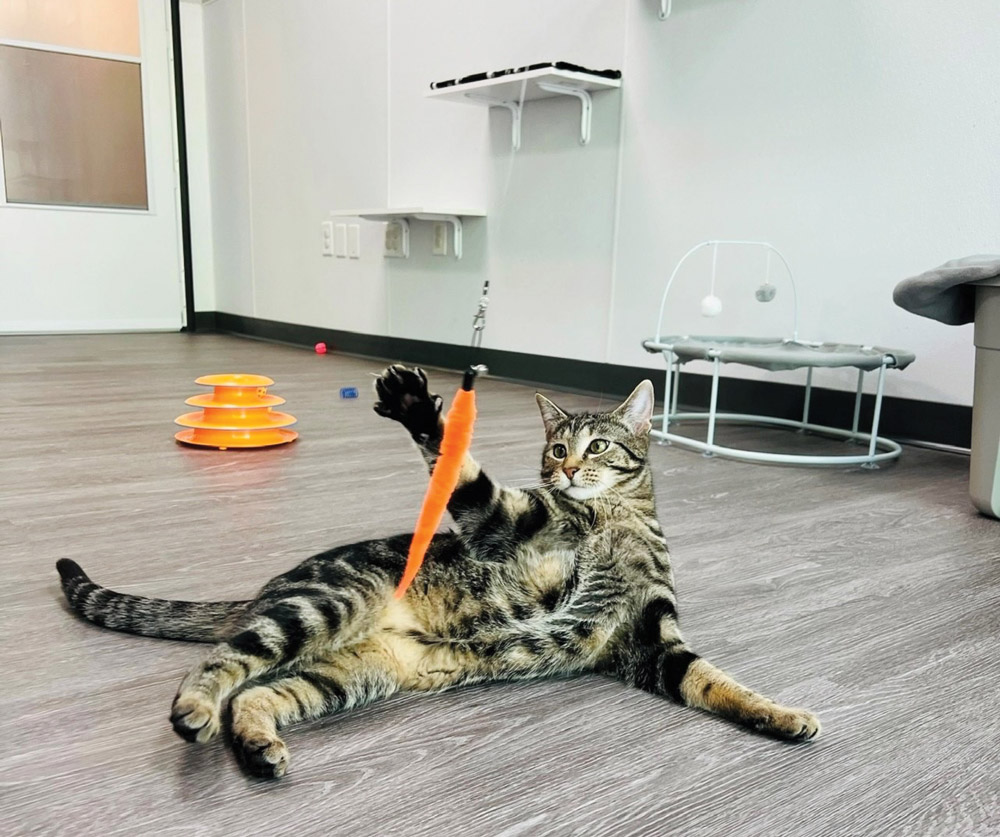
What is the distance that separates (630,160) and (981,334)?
1.80m

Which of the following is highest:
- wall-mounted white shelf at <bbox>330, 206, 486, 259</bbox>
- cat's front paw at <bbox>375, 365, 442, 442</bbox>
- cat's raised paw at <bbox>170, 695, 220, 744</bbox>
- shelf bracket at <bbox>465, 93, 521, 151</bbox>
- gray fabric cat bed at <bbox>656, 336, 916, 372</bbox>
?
shelf bracket at <bbox>465, 93, 521, 151</bbox>

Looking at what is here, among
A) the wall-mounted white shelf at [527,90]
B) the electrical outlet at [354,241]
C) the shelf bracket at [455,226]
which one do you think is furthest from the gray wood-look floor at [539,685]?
the electrical outlet at [354,241]

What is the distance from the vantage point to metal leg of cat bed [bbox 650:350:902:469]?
2328 millimetres

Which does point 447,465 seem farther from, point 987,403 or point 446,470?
point 987,403

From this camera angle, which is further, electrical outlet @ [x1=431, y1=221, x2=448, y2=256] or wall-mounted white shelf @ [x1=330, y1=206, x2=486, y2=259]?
electrical outlet @ [x1=431, y1=221, x2=448, y2=256]

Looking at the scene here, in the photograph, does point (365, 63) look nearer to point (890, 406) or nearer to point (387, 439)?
point (387, 439)

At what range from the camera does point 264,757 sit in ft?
2.70

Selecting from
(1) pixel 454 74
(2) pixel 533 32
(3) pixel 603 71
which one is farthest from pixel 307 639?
(1) pixel 454 74

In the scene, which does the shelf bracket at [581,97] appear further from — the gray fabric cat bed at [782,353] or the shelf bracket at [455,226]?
the gray fabric cat bed at [782,353]

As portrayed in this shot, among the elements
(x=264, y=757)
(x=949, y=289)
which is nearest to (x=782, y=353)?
(x=949, y=289)

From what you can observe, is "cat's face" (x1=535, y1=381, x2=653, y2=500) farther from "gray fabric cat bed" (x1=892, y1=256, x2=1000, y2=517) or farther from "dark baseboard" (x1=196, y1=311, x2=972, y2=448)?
"dark baseboard" (x1=196, y1=311, x2=972, y2=448)

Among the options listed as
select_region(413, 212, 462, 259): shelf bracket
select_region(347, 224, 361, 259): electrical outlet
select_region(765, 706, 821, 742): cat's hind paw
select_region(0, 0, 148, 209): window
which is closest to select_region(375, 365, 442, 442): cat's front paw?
select_region(765, 706, 821, 742): cat's hind paw

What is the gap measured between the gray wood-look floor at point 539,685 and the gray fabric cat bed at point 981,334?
102mm

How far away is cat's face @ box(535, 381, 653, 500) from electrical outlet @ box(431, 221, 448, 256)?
10.3 ft
